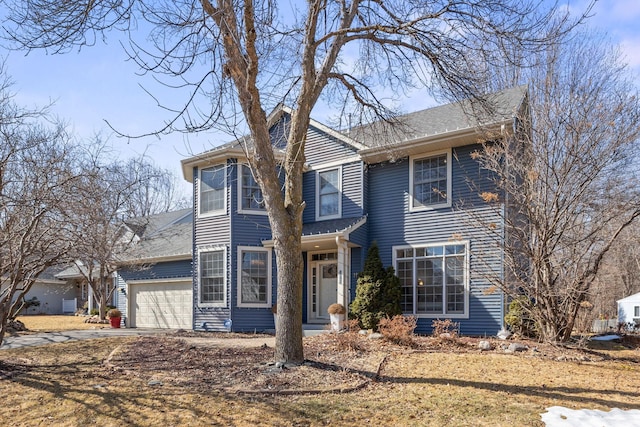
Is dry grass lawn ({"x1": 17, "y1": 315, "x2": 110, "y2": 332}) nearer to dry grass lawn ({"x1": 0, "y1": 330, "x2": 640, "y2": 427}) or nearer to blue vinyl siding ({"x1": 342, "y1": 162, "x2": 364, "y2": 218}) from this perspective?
dry grass lawn ({"x1": 0, "y1": 330, "x2": 640, "y2": 427})

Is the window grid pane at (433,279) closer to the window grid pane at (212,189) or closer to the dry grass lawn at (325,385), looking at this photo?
the dry grass lawn at (325,385)

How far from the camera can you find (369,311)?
40.4ft

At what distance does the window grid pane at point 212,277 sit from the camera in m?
14.5

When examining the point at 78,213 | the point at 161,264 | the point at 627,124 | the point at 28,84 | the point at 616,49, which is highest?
the point at 616,49

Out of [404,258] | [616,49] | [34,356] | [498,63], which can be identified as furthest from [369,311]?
[616,49]

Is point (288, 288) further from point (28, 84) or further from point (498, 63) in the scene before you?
point (28, 84)

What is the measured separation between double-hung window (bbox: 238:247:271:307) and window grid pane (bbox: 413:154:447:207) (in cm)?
472

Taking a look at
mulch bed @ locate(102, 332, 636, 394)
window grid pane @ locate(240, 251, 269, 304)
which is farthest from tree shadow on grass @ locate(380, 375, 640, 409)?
window grid pane @ locate(240, 251, 269, 304)

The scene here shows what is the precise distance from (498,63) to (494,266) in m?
4.80

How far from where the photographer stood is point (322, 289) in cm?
1472

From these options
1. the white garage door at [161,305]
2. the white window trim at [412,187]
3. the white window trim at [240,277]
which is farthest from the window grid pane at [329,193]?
the white garage door at [161,305]

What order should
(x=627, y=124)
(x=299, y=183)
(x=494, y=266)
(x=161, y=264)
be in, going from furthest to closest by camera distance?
(x=161, y=264) → (x=494, y=266) → (x=627, y=124) → (x=299, y=183)

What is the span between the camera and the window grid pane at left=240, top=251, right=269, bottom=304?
14.2 m

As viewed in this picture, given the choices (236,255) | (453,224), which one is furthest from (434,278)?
(236,255)
